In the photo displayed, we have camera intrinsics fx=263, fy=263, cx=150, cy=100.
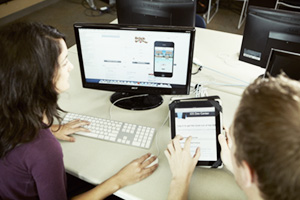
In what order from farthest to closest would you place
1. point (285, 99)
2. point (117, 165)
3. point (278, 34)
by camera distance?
point (278, 34)
point (117, 165)
point (285, 99)

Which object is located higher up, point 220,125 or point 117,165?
point 220,125

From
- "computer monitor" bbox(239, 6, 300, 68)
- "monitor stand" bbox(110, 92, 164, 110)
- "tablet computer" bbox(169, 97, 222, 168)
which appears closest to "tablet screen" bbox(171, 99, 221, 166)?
"tablet computer" bbox(169, 97, 222, 168)

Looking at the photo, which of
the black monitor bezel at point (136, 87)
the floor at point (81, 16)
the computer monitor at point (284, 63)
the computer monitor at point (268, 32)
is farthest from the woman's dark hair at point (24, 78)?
the floor at point (81, 16)

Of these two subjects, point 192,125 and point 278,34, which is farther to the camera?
point 278,34

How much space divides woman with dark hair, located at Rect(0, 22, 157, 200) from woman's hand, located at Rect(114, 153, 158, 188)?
0.69ft

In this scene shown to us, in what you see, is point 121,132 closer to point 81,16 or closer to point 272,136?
point 272,136

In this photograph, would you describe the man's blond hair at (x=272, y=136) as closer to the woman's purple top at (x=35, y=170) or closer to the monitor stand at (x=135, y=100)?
the woman's purple top at (x=35, y=170)

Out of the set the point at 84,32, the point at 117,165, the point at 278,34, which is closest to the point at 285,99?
the point at 117,165

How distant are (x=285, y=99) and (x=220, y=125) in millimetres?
472

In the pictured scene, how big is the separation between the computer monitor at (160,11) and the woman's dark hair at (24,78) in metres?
0.77

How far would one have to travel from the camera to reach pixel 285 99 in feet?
1.88

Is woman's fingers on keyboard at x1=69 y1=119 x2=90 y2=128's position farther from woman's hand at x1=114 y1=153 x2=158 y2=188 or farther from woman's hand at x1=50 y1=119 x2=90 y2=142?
woman's hand at x1=114 y1=153 x2=158 y2=188

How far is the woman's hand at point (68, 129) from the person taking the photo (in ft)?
3.76

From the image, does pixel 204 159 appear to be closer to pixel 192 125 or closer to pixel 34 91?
pixel 192 125
